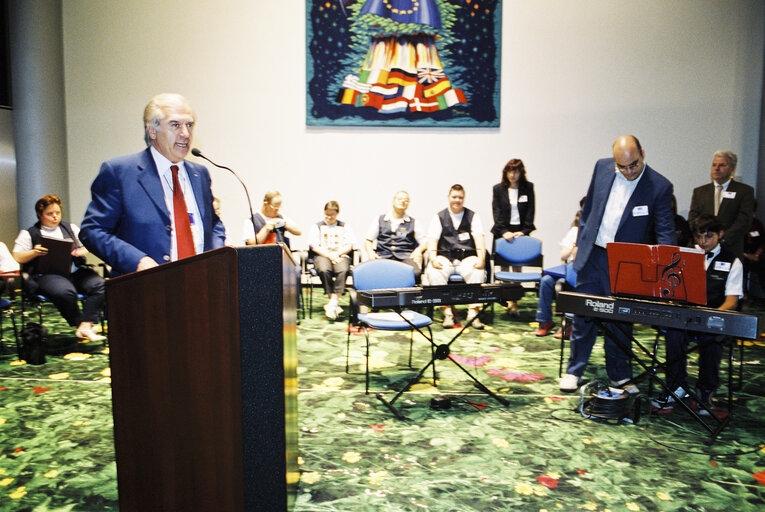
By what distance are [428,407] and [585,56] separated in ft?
20.2

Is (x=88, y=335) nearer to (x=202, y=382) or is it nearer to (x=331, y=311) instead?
(x=331, y=311)

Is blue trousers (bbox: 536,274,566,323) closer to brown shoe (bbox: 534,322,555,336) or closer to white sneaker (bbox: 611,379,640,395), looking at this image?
brown shoe (bbox: 534,322,555,336)

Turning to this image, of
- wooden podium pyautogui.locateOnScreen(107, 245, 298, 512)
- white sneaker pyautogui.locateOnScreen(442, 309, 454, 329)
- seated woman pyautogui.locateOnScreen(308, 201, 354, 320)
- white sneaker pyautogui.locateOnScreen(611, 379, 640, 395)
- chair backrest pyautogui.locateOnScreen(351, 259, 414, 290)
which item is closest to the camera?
wooden podium pyautogui.locateOnScreen(107, 245, 298, 512)

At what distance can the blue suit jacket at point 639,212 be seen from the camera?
3.47 meters

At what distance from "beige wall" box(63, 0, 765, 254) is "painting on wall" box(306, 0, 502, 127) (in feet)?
0.84

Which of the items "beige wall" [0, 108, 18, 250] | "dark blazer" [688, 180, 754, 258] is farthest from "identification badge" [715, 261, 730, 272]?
"beige wall" [0, 108, 18, 250]

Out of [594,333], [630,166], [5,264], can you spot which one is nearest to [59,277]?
[5,264]

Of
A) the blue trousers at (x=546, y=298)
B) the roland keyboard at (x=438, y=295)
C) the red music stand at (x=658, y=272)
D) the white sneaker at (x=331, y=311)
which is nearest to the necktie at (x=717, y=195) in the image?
the blue trousers at (x=546, y=298)

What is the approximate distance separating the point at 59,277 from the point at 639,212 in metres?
4.88

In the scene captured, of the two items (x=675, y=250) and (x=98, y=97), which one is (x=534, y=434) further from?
(x=98, y=97)

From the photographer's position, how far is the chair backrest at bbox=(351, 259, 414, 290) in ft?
13.9

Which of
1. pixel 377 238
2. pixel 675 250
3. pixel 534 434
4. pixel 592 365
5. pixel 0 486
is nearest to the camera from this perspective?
pixel 0 486

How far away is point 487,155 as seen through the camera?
25.3ft

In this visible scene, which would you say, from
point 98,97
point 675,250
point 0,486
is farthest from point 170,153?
point 98,97
